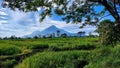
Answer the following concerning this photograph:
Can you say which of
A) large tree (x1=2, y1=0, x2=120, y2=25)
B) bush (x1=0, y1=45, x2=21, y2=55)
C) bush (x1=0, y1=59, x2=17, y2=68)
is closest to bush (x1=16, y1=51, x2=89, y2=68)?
bush (x1=0, y1=59, x2=17, y2=68)

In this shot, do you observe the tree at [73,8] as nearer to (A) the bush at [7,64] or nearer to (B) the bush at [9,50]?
(A) the bush at [7,64]

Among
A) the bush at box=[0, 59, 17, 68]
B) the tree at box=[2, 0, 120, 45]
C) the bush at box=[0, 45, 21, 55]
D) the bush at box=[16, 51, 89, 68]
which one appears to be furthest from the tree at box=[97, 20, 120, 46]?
the bush at box=[0, 45, 21, 55]

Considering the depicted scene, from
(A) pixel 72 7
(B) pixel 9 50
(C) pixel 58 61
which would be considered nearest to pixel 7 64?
(C) pixel 58 61

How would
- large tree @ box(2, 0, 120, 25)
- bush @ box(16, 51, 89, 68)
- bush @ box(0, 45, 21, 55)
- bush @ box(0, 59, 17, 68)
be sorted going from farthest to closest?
bush @ box(0, 45, 21, 55) < bush @ box(0, 59, 17, 68) < bush @ box(16, 51, 89, 68) < large tree @ box(2, 0, 120, 25)

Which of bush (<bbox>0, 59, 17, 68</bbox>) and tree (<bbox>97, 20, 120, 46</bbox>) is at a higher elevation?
tree (<bbox>97, 20, 120, 46</bbox>)

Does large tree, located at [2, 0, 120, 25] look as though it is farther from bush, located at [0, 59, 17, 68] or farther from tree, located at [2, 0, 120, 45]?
bush, located at [0, 59, 17, 68]

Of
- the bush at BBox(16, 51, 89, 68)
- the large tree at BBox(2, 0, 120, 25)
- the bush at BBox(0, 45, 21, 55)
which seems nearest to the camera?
the large tree at BBox(2, 0, 120, 25)

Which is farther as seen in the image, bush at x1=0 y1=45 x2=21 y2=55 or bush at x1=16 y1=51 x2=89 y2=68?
bush at x1=0 y1=45 x2=21 y2=55

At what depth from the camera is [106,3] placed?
1239 centimetres

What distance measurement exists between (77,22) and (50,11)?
3.52ft

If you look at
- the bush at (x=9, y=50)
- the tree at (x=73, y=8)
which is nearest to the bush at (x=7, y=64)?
the bush at (x=9, y=50)

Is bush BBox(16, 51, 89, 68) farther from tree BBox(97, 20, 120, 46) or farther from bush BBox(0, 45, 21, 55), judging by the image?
tree BBox(97, 20, 120, 46)

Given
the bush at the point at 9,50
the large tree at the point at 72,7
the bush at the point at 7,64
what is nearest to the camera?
the large tree at the point at 72,7

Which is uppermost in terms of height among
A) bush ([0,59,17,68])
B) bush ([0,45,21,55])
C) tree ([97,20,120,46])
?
tree ([97,20,120,46])
